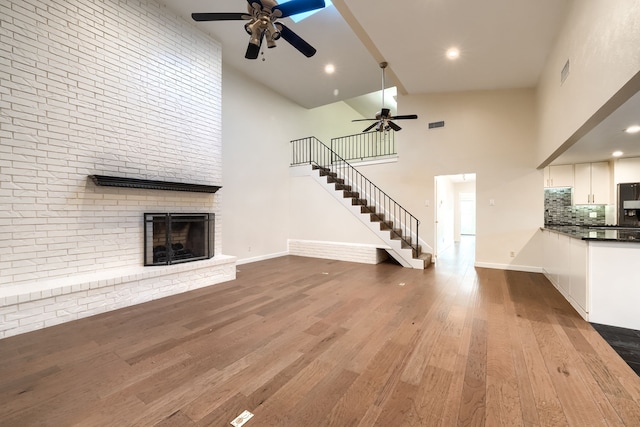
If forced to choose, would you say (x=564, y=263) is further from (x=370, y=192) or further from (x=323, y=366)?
(x=370, y=192)

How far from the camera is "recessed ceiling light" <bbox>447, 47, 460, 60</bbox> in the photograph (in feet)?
14.0

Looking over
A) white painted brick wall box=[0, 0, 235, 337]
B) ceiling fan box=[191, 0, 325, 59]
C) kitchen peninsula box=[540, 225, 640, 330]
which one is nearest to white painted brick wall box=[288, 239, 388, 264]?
white painted brick wall box=[0, 0, 235, 337]

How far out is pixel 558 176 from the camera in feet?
18.1

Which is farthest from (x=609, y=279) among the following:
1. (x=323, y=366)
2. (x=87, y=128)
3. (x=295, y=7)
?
(x=87, y=128)

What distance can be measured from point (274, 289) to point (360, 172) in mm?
4398

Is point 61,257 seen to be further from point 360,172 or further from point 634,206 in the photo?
point 634,206

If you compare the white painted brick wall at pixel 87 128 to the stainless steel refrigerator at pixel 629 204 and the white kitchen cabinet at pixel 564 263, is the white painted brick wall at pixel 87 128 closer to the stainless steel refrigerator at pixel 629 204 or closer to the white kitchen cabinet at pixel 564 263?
the white kitchen cabinet at pixel 564 263

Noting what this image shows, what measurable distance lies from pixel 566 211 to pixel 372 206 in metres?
4.34

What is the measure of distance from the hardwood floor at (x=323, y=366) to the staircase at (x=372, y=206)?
7.33 ft

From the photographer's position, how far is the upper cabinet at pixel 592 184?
517cm

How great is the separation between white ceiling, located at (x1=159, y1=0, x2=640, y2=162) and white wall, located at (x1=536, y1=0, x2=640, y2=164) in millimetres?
361

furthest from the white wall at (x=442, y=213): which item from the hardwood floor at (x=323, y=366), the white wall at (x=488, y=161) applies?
the hardwood floor at (x=323, y=366)

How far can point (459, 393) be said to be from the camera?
177 cm

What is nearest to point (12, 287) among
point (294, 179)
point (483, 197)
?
point (294, 179)
